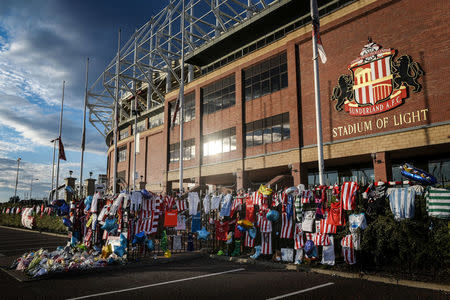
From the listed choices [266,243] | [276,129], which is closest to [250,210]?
[266,243]

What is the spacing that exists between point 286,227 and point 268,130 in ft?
47.8

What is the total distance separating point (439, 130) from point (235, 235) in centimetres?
1215

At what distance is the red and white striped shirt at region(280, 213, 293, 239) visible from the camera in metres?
11.9

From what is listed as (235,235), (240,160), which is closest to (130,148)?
(240,160)

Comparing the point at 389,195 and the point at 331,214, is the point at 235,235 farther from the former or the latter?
the point at 389,195

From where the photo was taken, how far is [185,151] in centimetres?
3453

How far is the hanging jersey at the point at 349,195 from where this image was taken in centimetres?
1014

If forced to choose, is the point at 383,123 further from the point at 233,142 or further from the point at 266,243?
the point at 233,142

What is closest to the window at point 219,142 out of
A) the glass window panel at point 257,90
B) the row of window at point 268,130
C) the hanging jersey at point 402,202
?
the row of window at point 268,130

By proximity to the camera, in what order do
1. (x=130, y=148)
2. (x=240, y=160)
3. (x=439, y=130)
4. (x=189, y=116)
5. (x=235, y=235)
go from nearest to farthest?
(x=235, y=235)
(x=439, y=130)
(x=240, y=160)
(x=189, y=116)
(x=130, y=148)

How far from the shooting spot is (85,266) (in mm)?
10672

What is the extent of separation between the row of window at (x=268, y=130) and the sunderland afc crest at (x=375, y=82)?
448cm

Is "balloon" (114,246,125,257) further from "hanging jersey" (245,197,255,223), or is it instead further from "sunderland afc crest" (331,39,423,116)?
"sunderland afc crest" (331,39,423,116)

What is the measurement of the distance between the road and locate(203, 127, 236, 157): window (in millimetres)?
18410
